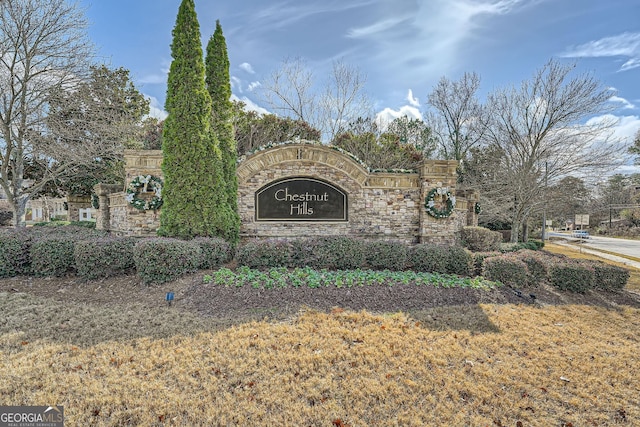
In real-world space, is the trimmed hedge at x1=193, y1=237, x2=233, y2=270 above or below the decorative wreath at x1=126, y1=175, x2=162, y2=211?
below

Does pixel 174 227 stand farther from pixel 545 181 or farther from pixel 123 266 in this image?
pixel 545 181

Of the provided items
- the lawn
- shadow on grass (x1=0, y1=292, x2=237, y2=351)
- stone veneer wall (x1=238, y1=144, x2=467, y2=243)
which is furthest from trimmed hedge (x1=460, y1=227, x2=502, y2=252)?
shadow on grass (x1=0, y1=292, x2=237, y2=351)

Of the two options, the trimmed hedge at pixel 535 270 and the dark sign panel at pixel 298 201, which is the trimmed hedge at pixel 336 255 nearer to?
the dark sign panel at pixel 298 201

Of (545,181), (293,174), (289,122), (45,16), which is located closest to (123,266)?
(293,174)

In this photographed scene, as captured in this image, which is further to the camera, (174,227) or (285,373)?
(174,227)

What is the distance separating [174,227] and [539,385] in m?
7.21

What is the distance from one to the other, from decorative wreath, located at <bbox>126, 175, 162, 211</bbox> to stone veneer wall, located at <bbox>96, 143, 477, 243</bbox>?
22cm

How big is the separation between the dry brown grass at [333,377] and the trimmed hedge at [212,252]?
2.92 meters

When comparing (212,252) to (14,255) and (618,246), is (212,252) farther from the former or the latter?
(618,246)

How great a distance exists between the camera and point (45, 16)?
30.0ft

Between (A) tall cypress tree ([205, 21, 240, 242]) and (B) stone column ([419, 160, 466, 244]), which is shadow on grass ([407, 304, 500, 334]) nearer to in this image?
(B) stone column ([419, 160, 466, 244])

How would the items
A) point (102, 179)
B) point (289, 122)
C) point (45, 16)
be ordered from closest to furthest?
point (45, 16)
point (102, 179)
point (289, 122)

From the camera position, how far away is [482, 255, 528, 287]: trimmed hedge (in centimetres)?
585

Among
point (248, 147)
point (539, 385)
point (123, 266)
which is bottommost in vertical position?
point (539, 385)
